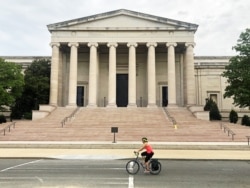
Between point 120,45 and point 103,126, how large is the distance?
57.9ft

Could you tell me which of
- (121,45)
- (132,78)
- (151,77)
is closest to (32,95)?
(132,78)

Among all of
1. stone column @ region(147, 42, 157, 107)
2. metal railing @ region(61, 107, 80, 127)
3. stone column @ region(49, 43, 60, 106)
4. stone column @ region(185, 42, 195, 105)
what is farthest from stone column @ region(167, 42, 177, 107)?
stone column @ region(49, 43, 60, 106)

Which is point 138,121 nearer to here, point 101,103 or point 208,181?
Answer: point 101,103

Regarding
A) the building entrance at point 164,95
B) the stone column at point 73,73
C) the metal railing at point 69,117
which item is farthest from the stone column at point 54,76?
the building entrance at point 164,95

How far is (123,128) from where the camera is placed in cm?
3027

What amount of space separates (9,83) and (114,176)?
30.6 metres

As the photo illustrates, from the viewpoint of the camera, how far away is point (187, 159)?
16.6 m

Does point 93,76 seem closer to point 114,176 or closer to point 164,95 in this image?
point 164,95

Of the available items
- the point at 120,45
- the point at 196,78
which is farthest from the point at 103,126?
the point at 196,78

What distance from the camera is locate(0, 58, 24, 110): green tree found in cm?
3802

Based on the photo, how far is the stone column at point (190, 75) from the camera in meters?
42.6

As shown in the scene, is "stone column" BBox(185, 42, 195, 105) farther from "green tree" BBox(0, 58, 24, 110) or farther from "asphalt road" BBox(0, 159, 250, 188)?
"asphalt road" BBox(0, 159, 250, 188)

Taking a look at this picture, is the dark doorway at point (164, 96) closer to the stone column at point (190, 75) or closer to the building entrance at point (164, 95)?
the building entrance at point (164, 95)

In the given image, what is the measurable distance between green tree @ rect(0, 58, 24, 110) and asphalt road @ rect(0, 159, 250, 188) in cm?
2554
